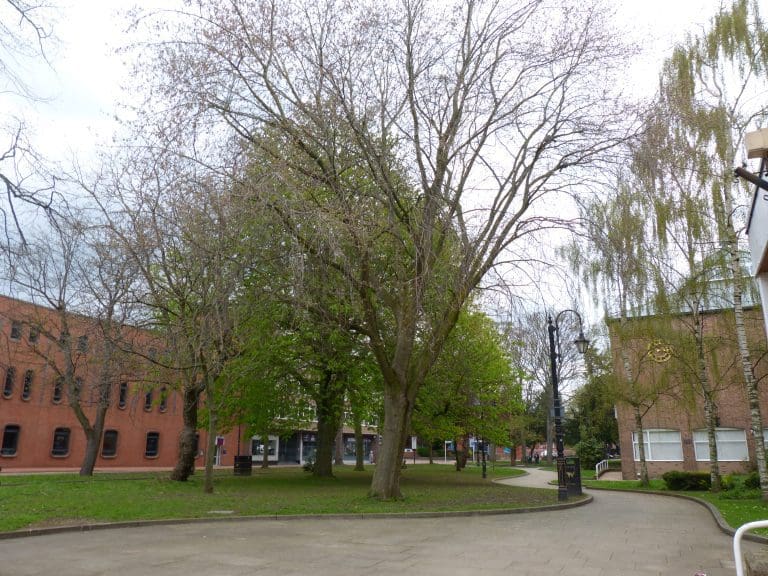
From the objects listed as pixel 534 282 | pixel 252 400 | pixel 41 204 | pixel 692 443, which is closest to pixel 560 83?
pixel 534 282

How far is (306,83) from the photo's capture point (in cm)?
1441

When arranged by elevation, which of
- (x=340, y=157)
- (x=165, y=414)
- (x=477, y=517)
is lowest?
(x=477, y=517)

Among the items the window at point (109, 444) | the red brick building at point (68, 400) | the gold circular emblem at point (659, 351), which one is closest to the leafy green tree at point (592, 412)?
the gold circular emblem at point (659, 351)

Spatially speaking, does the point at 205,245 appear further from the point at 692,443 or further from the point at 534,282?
the point at 692,443

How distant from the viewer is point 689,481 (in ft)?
80.2

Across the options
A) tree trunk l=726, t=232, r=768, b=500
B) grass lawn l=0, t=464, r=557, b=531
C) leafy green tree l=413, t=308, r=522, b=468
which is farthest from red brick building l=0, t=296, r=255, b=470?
tree trunk l=726, t=232, r=768, b=500

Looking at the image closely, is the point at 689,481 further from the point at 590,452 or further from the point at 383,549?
the point at 590,452

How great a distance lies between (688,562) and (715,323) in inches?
708

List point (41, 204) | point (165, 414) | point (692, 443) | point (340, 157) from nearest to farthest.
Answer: point (41, 204), point (340, 157), point (692, 443), point (165, 414)

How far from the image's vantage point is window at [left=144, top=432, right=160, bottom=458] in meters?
43.5

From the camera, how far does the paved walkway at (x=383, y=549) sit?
784 cm

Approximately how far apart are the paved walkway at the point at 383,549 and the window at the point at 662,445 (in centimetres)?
2374

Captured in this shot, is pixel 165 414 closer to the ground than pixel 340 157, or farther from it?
closer to the ground

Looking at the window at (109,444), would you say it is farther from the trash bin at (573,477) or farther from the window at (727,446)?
the window at (727,446)
